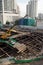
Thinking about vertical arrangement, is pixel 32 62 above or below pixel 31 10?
below

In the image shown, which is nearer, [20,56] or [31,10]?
[20,56]

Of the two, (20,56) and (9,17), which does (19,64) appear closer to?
(20,56)

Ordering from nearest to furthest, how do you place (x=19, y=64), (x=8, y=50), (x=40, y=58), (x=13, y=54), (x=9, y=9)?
(x=19, y=64) → (x=40, y=58) → (x=13, y=54) → (x=8, y=50) → (x=9, y=9)

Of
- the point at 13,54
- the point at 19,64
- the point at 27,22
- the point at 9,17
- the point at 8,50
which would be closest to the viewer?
the point at 19,64

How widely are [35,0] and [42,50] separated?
66.6 metres

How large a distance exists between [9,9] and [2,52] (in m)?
72.2

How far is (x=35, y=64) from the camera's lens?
9000mm

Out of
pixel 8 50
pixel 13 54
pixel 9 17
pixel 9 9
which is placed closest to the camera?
pixel 13 54

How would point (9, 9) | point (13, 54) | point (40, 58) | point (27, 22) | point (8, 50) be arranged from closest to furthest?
point (40, 58)
point (13, 54)
point (8, 50)
point (27, 22)
point (9, 9)

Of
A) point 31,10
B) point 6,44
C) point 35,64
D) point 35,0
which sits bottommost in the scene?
point 35,64

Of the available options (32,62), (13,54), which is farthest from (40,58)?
(13,54)

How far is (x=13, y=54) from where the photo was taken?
10.7 m

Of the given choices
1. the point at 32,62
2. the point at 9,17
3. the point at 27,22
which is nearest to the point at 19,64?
the point at 32,62

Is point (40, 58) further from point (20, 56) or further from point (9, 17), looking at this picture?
point (9, 17)
